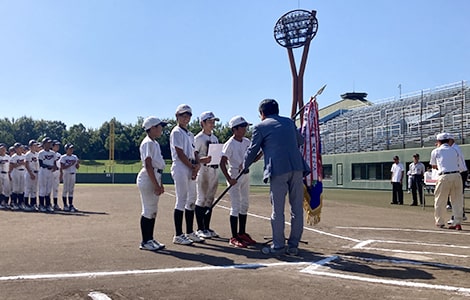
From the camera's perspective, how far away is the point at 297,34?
166ft

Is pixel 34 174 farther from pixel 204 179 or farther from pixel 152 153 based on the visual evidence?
pixel 152 153

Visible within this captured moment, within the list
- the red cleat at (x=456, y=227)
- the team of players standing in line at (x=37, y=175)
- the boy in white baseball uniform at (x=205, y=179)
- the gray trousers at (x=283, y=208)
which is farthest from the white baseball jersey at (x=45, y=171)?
the red cleat at (x=456, y=227)

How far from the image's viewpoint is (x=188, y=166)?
721 centimetres

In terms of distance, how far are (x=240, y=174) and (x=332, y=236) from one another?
2.33 m

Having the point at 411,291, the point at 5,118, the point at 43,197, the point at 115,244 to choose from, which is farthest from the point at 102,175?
the point at 5,118

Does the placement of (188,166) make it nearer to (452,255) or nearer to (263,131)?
(263,131)

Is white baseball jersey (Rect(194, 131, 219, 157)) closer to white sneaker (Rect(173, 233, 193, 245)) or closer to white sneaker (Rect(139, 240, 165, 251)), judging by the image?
white sneaker (Rect(173, 233, 193, 245))

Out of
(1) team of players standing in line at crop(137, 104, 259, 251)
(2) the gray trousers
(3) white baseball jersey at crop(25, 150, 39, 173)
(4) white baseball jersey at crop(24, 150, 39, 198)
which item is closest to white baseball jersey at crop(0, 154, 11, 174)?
(4) white baseball jersey at crop(24, 150, 39, 198)

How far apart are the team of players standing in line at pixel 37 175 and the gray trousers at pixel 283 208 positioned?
9.39 metres

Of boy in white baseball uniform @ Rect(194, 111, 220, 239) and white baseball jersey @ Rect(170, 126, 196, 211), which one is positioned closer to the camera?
white baseball jersey @ Rect(170, 126, 196, 211)

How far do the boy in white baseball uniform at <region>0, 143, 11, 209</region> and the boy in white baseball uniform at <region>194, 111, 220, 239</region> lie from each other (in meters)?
9.85

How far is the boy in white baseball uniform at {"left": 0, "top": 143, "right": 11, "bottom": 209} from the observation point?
15.0 m

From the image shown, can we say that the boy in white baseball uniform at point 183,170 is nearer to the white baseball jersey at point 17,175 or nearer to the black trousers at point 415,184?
the white baseball jersey at point 17,175

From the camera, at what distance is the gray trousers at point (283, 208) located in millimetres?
6094
